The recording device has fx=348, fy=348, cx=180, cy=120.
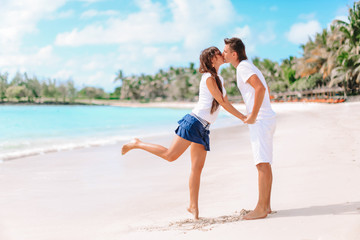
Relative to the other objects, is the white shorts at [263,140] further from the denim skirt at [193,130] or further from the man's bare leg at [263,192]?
the denim skirt at [193,130]

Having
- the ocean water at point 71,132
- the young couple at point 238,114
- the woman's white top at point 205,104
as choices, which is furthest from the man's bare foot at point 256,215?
the ocean water at point 71,132

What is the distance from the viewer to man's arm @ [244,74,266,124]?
9.96 feet

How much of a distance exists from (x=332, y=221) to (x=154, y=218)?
1644 mm

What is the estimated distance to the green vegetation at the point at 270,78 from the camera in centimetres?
3047

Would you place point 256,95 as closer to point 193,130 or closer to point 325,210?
point 193,130

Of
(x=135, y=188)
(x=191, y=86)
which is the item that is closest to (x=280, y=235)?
(x=135, y=188)

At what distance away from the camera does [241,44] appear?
3.19 metres

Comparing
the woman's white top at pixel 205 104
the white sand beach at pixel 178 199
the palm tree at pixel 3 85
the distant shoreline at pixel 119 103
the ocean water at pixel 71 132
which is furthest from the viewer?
the palm tree at pixel 3 85

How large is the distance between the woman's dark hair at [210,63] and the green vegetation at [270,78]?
27901 mm

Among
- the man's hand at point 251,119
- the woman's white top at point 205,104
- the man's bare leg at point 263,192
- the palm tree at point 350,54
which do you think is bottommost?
the man's bare leg at point 263,192

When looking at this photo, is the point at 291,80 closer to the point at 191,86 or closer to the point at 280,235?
the point at 191,86

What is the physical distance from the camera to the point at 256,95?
9.95 ft

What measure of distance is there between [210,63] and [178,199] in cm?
177

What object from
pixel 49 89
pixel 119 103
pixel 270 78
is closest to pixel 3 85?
pixel 49 89
